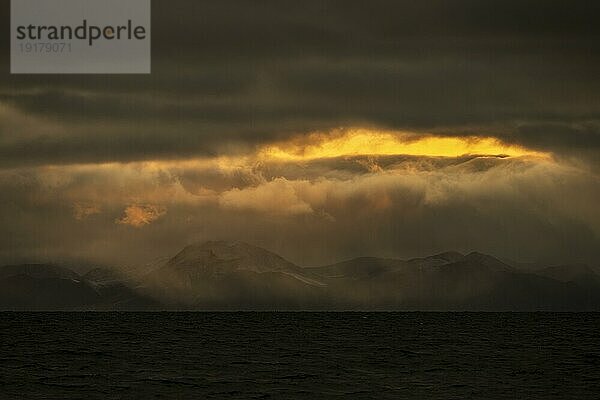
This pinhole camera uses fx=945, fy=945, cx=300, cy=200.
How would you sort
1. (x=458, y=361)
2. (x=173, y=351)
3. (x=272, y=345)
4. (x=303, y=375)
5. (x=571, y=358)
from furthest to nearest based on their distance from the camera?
1. (x=272, y=345)
2. (x=173, y=351)
3. (x=571, y=358)
4. (x=458, y=361)
5. (x=303, y=375)

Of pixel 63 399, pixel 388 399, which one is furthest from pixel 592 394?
pixel 63 399

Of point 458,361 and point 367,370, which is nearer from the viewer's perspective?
point 367,370

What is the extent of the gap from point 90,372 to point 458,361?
3537 cm

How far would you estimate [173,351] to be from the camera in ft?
344

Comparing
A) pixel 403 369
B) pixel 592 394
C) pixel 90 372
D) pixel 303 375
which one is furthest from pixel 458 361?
pixel 90 372

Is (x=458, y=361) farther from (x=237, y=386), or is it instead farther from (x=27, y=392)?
(x=27, y=392)

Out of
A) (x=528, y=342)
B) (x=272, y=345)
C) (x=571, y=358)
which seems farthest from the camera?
(x=528, y=342)

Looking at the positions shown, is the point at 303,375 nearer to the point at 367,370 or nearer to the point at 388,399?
the point at 367,370

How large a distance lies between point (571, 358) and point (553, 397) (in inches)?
1489

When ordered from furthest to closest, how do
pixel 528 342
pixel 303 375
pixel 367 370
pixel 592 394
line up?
1. pixel 528 342
2. pixel 367 370
3. pixel 303 375
4. pixel 592 394

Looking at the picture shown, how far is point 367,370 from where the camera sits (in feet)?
264

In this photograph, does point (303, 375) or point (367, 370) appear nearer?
point (303, 375)

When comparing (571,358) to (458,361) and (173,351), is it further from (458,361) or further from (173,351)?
(173,351)

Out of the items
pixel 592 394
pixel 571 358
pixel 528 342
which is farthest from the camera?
pixel 528 342
